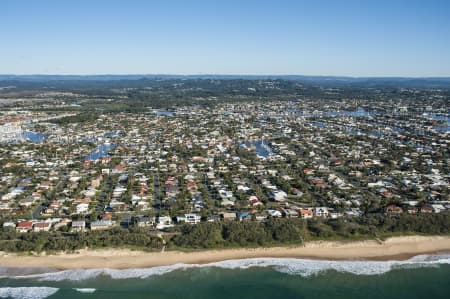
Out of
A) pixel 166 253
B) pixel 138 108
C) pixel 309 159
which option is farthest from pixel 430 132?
pixel 138 108

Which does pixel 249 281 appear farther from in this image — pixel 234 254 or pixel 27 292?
pixel 27 292

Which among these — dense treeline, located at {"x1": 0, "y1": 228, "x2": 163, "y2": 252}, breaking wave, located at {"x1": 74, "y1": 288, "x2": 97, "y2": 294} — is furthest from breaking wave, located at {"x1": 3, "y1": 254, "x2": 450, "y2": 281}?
dense treeline, located at {"x1": 0, "y1": 228, "x2": 163, "y2": 252}

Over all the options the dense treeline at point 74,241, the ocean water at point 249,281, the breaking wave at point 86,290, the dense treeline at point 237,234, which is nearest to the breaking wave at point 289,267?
the ocean water at point 249,281

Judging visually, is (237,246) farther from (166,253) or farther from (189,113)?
(189,113)

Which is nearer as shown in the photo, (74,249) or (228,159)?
(74,249)

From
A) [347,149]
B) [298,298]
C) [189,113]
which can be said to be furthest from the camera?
[189,113]

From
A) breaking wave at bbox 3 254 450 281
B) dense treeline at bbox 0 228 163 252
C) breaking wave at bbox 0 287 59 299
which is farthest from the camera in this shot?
dense treeline at bbox 0 228 163 252

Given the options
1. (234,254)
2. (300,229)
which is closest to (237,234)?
(234,254)

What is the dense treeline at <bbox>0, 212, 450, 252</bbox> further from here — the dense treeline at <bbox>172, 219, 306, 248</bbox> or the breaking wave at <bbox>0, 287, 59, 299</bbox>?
the breaking wave at <bbox>0, 287, 59, 299</bbox>
